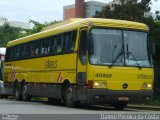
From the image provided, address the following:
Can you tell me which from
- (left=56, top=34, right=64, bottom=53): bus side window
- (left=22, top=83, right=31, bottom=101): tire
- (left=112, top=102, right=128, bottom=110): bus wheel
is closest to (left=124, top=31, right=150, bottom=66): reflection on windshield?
(left=112, top=102, right=128, bottom=110): bus wheel

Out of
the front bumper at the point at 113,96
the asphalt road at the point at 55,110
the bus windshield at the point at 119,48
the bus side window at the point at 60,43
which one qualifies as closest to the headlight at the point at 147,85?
the front bumper at the point at 113,96

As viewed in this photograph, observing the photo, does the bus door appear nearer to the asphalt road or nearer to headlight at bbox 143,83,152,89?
the asphalt road

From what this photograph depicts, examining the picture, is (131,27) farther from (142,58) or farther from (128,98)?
(128,98)

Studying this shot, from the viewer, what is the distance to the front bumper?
67.9 feet

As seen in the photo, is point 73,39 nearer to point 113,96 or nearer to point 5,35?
point 113,96

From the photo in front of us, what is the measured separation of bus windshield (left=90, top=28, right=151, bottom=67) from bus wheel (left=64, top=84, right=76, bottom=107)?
7.47 ft

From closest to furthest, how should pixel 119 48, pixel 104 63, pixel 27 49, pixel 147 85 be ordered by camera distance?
pixel 104 63
pixel 119 48
pixel 147 85
pixel 27 49

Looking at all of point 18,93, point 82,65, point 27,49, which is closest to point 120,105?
point 82,65

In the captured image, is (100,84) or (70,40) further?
(70,40)

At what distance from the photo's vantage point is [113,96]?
20875mm

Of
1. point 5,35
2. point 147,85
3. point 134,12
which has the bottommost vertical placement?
point 147,85

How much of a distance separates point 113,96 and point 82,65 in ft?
5.79

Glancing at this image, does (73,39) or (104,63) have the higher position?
(73,39)

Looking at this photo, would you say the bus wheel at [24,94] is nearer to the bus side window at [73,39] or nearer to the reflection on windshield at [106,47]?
the bus side window at [73,39]
